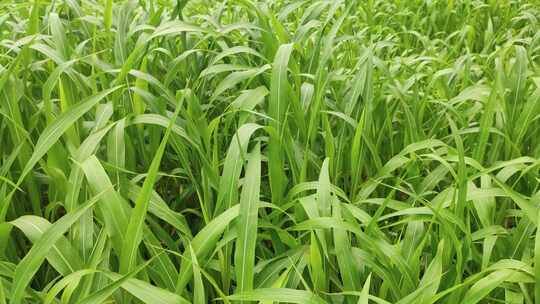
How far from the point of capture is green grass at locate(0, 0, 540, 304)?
2.93 ft

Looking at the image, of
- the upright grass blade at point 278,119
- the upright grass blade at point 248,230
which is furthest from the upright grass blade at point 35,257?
the upright grass blade at point 278,119

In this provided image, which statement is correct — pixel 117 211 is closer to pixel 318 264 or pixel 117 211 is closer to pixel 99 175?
pixel 99 175

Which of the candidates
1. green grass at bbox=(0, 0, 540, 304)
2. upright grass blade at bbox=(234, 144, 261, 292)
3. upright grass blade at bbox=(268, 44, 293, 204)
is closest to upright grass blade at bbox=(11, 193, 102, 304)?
green grass at bbox=(0, 0, 540, 304)

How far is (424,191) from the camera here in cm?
124

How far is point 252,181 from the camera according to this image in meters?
0.95

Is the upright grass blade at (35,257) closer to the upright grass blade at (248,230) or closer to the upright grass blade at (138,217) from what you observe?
the upright grass blade at (138,217)

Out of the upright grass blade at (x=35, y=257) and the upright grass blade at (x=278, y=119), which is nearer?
the upright grass blade at (x=35, y=257)

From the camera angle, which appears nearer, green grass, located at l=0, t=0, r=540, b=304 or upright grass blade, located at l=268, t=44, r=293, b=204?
green grass, located at l=0, t=0, r=540, b=304

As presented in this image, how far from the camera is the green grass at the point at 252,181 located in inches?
35.1

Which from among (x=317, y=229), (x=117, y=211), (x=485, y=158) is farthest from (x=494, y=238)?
(x=117, y=211)

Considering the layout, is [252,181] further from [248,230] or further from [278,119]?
[278,119]

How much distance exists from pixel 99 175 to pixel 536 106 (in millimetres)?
1088

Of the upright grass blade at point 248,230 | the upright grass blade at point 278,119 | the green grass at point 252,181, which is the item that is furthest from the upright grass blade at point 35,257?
the upright grass blade at point 278,119

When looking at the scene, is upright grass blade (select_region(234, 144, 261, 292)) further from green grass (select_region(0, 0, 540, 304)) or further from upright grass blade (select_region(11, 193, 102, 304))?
upright grass blade (select_region(11, 193, 102, 304))
